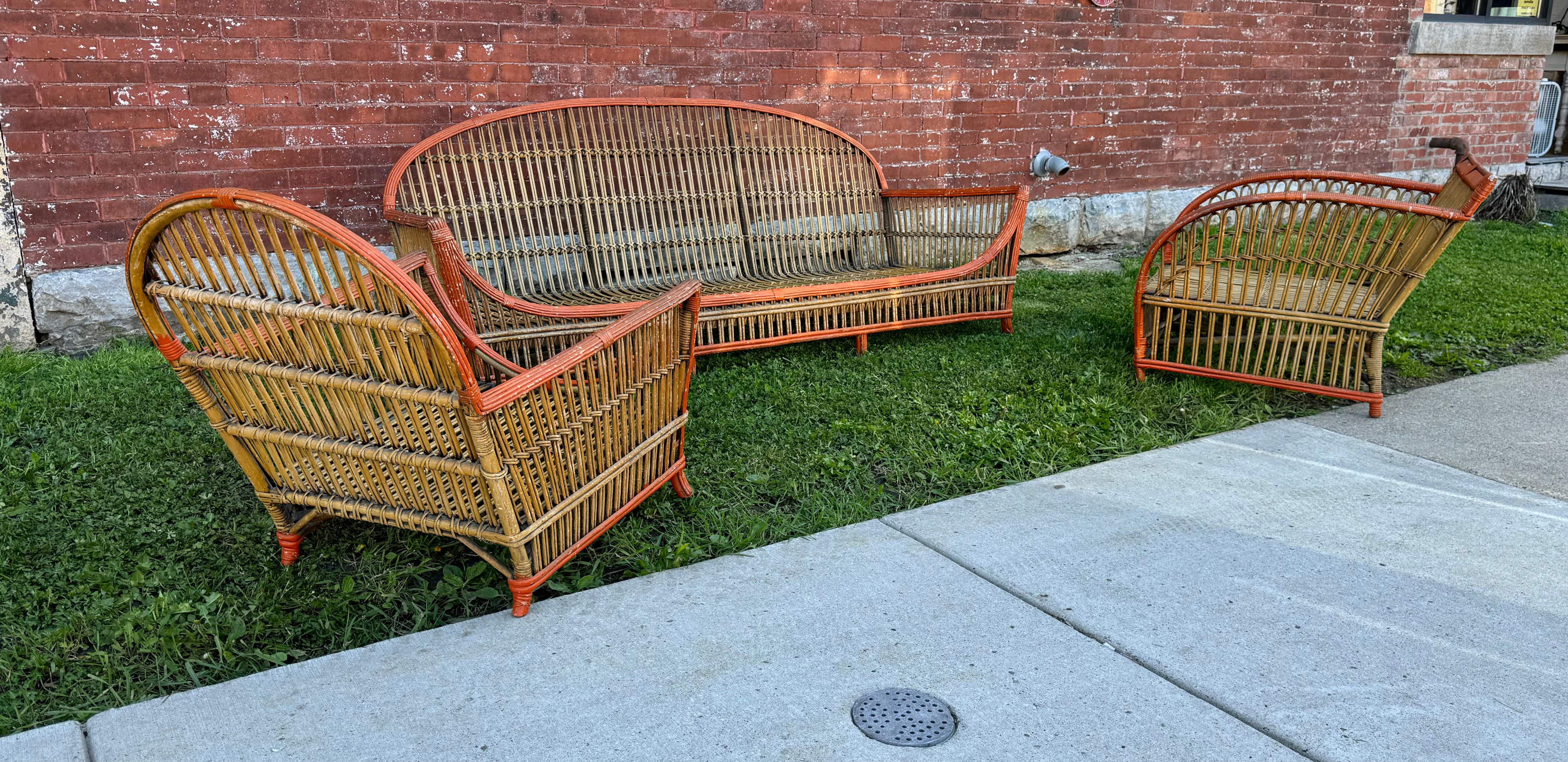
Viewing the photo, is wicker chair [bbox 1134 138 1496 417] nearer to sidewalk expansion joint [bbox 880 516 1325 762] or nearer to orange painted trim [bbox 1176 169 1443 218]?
orange painted trim [bbox 1176 169 1443 218]

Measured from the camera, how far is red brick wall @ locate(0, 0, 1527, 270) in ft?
13.7

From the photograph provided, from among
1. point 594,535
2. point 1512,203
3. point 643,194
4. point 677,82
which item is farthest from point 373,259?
point 1512,203

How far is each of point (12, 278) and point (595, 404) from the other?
3.25 metres

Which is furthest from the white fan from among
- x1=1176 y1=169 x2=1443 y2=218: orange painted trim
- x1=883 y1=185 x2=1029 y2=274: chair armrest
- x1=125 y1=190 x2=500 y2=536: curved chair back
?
x1=125 y1=190 x2=500 y2=536: curved chair back

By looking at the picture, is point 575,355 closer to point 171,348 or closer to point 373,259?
point 373,259

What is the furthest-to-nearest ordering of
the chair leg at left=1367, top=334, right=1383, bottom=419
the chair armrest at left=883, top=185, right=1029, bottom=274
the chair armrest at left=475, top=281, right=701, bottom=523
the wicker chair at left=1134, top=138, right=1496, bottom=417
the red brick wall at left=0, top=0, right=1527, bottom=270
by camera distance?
1. the chair armrest at left=883, top=185, right=1029, bottom=274
2. the red brick wall at left=0, top=0, right=1527, bottom=270
3. the chair leg at left=1367, top=334, right=1383, bottom=419
4. the wicker chair at left=1134, top=138, right=1496, bottom=417
5. the chair armrest at left=475, top=281, right=701, bottom=523

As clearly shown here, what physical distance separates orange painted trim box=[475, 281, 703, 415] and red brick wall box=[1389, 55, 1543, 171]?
790 centimetres

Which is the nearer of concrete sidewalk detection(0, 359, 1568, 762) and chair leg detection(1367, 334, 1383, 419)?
concrete sidewalk detection(0, 359, 1568, 762)

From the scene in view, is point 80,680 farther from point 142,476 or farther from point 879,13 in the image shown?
point 879,13

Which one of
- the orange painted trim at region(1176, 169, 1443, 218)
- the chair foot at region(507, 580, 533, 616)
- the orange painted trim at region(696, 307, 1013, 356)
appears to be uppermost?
the orange painted trim at region(1176, 169, 1443, 218)

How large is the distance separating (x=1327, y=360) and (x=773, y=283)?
7.43 feet

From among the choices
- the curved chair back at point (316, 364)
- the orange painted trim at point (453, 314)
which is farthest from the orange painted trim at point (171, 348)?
the orange painted trim at point (453, 314)

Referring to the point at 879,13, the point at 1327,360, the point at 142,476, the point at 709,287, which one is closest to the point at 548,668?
the point at 142,476

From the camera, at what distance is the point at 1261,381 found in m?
3.95
